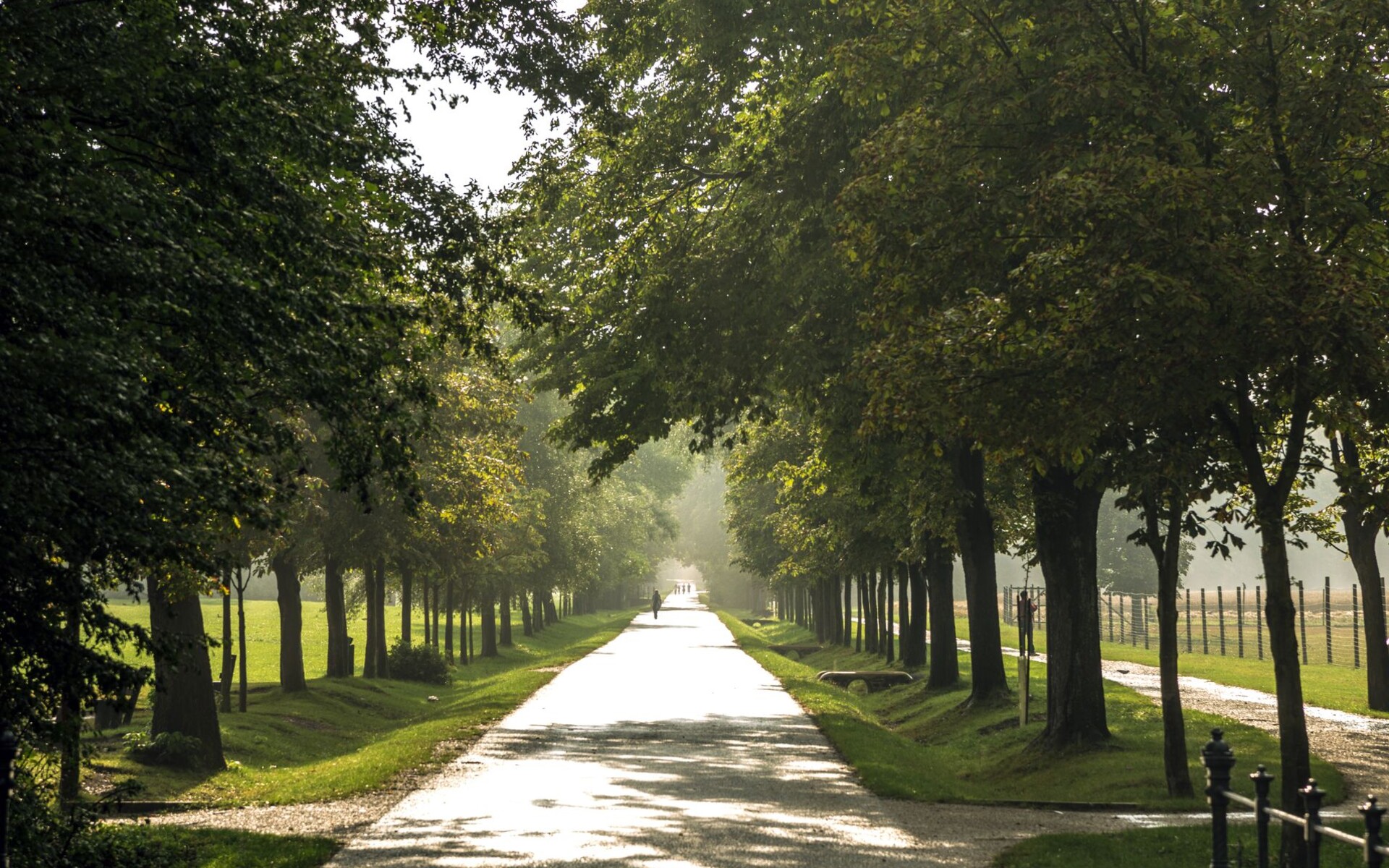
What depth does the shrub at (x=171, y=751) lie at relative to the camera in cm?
1838

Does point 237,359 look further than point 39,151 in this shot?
Yes

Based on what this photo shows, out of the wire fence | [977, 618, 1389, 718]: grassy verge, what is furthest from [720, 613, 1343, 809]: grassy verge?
the wire fence

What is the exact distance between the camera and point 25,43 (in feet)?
27.2


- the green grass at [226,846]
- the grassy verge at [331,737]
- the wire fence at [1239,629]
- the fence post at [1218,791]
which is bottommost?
the wire fence at [1239,629]

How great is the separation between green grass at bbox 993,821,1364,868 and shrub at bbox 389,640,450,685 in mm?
26943

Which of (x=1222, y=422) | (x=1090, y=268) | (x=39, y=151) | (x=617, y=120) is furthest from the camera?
(x=617, y=120)

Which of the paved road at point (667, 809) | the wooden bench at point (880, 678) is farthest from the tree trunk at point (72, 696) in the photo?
the wooden bench at point (880, 678)

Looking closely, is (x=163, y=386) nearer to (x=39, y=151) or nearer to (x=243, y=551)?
(x=39, y=151)

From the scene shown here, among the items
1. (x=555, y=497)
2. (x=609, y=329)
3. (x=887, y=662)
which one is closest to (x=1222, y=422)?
(x=609, y=329)

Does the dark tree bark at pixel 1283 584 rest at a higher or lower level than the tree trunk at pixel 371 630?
higher

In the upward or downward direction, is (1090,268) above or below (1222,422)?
above

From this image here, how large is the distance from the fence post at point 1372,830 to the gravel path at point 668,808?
4.74 metres

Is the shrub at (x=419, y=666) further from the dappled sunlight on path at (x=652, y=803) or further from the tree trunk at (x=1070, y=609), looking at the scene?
the tree trunk at (x=1070, y=609)

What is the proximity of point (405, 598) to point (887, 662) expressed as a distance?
13874 mm
